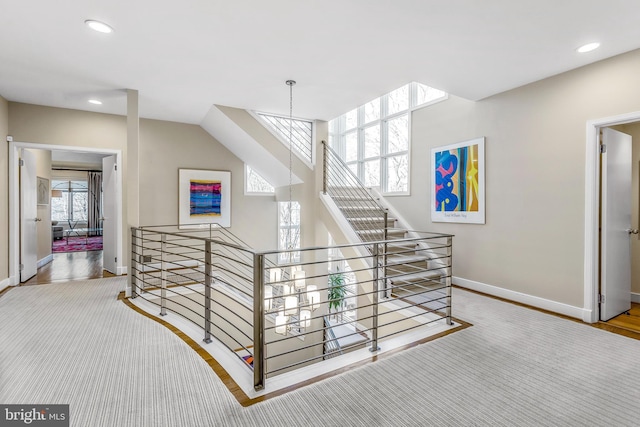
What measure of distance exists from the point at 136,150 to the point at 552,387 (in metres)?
4.69

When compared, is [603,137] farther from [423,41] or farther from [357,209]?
[357,209]

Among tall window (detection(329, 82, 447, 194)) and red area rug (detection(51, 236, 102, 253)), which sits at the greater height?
tall window (detection(329, 82, 447, 194))

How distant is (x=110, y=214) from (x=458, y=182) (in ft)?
18.0

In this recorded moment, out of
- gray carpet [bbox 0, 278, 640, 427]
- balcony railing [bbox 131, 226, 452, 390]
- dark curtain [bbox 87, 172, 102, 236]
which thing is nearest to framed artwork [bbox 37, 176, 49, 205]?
balcony railing [bbox 131, 226, 452, 390]

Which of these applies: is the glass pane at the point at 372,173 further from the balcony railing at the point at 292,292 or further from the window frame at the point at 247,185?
the window frame at the point at 247,185

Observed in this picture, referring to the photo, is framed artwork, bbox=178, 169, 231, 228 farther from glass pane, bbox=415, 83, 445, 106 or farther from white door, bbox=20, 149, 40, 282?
glass pane, bbox=415, 83, 445, 106

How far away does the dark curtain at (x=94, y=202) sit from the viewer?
10914mm

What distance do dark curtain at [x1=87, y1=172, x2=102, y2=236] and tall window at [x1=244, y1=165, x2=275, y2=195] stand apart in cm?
807

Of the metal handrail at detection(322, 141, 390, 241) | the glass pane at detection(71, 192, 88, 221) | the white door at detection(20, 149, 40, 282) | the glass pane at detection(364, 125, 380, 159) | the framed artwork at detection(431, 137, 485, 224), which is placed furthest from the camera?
the glass pane at detection(71, 192, 88, 221)

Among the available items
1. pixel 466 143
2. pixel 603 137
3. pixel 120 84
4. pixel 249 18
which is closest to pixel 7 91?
pixel 120 84

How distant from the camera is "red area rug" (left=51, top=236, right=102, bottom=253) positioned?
26.1 feet

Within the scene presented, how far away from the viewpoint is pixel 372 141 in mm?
6289

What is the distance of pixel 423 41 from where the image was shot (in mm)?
2664

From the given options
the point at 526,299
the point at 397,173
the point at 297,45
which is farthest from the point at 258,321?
the point at 397,173
